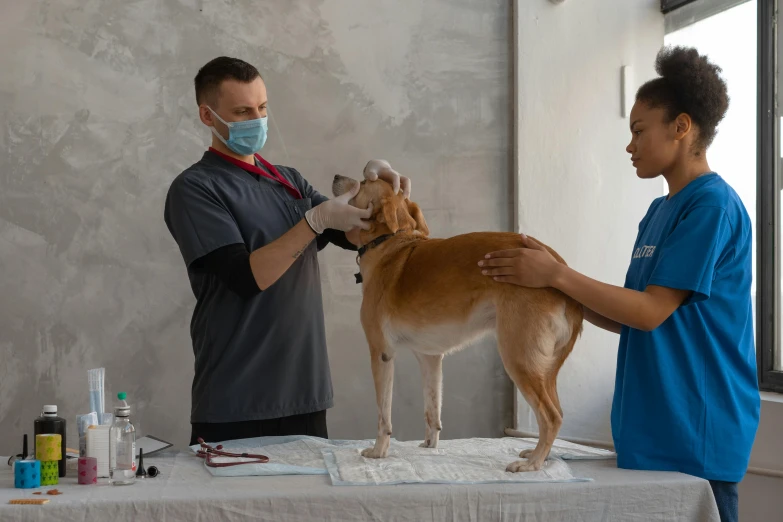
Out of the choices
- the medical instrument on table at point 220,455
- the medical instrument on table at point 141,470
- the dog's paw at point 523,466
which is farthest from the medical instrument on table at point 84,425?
the dog's paw at point 523,466

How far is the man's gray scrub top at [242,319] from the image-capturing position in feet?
7.84

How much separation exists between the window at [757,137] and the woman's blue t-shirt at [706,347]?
192 centimetres

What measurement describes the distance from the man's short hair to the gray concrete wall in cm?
157

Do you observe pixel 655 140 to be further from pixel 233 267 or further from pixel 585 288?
pixel 233 267

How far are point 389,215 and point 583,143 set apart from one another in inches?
94.8

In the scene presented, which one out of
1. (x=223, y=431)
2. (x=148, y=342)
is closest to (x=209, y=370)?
(x=223, y=431)

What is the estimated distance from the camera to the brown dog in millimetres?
2016

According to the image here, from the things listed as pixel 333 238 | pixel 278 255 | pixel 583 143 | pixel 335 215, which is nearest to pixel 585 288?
pixel 335 215

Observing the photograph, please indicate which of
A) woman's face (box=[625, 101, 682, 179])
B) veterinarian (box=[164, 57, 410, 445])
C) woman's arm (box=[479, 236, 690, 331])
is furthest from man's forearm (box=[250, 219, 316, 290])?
woman's face (box=[625, 101, 682, 179])

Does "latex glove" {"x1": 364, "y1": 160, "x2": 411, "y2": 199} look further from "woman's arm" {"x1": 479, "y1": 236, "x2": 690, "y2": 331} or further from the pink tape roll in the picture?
the pink tape roll

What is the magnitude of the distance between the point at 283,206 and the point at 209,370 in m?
0.59

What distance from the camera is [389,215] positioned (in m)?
2.38

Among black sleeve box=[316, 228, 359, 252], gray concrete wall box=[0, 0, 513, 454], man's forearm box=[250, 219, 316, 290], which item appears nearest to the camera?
man's forearm box=[250, 219, 316, 290]

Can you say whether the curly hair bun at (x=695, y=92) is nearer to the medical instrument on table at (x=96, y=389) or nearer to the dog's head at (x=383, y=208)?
the dog's head at (x=383, y=208)
